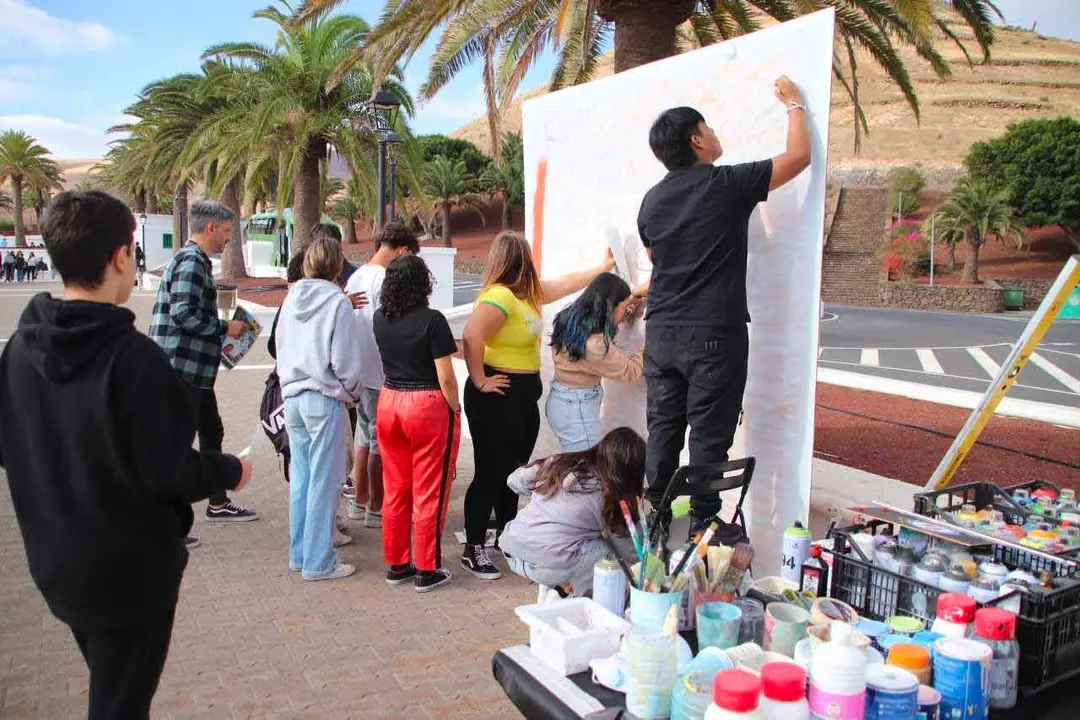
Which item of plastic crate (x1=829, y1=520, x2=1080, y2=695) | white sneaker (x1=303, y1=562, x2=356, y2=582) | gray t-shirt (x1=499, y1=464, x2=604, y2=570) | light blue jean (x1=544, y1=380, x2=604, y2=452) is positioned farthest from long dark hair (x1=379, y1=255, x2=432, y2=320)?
plastic crate (x1=829, y1=520, x2=1080, y2=695)

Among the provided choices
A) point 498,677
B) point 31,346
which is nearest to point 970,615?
point 498,677

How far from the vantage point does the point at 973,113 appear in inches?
3285

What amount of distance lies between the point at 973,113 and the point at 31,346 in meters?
96.0

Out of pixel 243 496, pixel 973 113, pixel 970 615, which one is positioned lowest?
pixel 243 496

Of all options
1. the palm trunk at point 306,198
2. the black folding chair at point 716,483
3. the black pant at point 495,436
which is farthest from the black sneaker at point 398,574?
the palm trunk at point 306,198

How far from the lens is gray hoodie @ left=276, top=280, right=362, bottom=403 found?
15.3 ft

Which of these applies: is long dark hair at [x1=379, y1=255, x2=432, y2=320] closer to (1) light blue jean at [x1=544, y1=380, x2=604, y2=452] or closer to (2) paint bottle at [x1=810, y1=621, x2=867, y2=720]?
(1) light blue jean at [x1=544, y1=380, x2=604, y2=452]

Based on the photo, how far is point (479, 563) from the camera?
192 inches

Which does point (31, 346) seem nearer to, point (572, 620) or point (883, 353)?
point (572, 620)

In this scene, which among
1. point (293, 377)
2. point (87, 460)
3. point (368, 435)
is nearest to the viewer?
point (87, 460)

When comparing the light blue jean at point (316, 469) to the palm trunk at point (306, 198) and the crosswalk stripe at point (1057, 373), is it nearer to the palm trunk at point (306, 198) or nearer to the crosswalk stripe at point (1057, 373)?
the crosswalk stripe at point (1057, 373)

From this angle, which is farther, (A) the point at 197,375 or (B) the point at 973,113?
(B) the point at 973,113

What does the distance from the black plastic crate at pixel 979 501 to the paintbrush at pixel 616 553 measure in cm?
122

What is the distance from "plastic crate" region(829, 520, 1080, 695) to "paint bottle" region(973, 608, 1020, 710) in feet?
0.36
